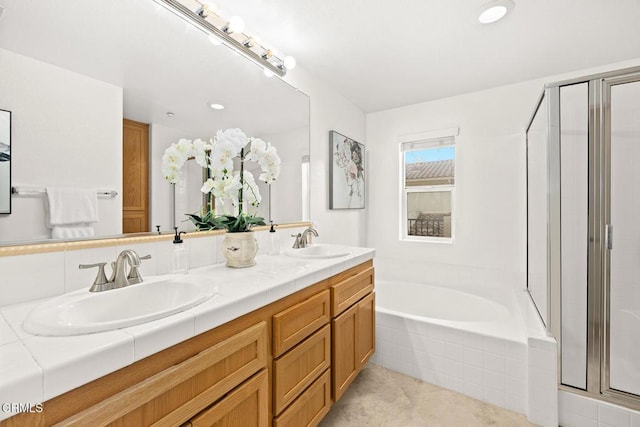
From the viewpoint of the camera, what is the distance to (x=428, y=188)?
3082 mm

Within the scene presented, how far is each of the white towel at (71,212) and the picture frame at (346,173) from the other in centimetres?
A: 180

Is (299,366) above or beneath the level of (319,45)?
beneath

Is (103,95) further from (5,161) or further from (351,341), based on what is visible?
(351,341)

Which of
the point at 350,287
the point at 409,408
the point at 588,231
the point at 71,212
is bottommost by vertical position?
the point at 409,408

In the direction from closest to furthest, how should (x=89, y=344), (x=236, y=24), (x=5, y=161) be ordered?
1. (x=89, y=344)
2. (x=5, y=161)
3. (x=236, y=24)

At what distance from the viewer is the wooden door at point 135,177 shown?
3.95 feet

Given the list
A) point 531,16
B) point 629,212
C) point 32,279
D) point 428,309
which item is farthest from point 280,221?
point 629,212

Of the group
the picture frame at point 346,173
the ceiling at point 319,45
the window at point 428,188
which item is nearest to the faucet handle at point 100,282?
the ceiling at point 319,45

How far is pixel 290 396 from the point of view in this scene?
1.18 metres

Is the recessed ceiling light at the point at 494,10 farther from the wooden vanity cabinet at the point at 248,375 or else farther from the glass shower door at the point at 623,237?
the wooden vanity cabinet at the point at 248,375

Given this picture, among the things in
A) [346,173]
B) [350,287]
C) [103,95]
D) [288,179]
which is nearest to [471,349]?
[350,287]

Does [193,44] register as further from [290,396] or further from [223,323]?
[290,396]

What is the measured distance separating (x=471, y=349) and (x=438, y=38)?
203 centimetres

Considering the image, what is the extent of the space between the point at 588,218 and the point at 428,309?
1.54 m
